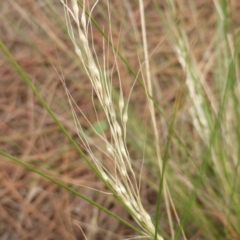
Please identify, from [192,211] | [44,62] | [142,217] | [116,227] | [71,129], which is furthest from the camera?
[44,62]

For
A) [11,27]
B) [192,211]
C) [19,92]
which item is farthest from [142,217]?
[11,27]

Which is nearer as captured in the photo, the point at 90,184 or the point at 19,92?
the point at 90,184

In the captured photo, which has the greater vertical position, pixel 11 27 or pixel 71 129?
pixel 11 27

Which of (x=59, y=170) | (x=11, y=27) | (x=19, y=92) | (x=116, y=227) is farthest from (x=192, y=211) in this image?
(x=11, y=27)

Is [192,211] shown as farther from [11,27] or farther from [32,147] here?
[11,27]

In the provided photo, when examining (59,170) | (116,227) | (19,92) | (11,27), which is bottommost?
(116,227)

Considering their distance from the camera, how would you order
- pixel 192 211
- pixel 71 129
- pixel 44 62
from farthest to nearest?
pixel 44 62 < pixel 71 129 < pixel 192 211

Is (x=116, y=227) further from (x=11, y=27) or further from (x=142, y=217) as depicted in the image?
(x=11, y=27)

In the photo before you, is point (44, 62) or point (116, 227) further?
point (44, 62)

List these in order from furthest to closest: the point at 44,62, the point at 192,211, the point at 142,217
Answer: the point at 44,62 → the point at 192,211 → the point at 142,217
